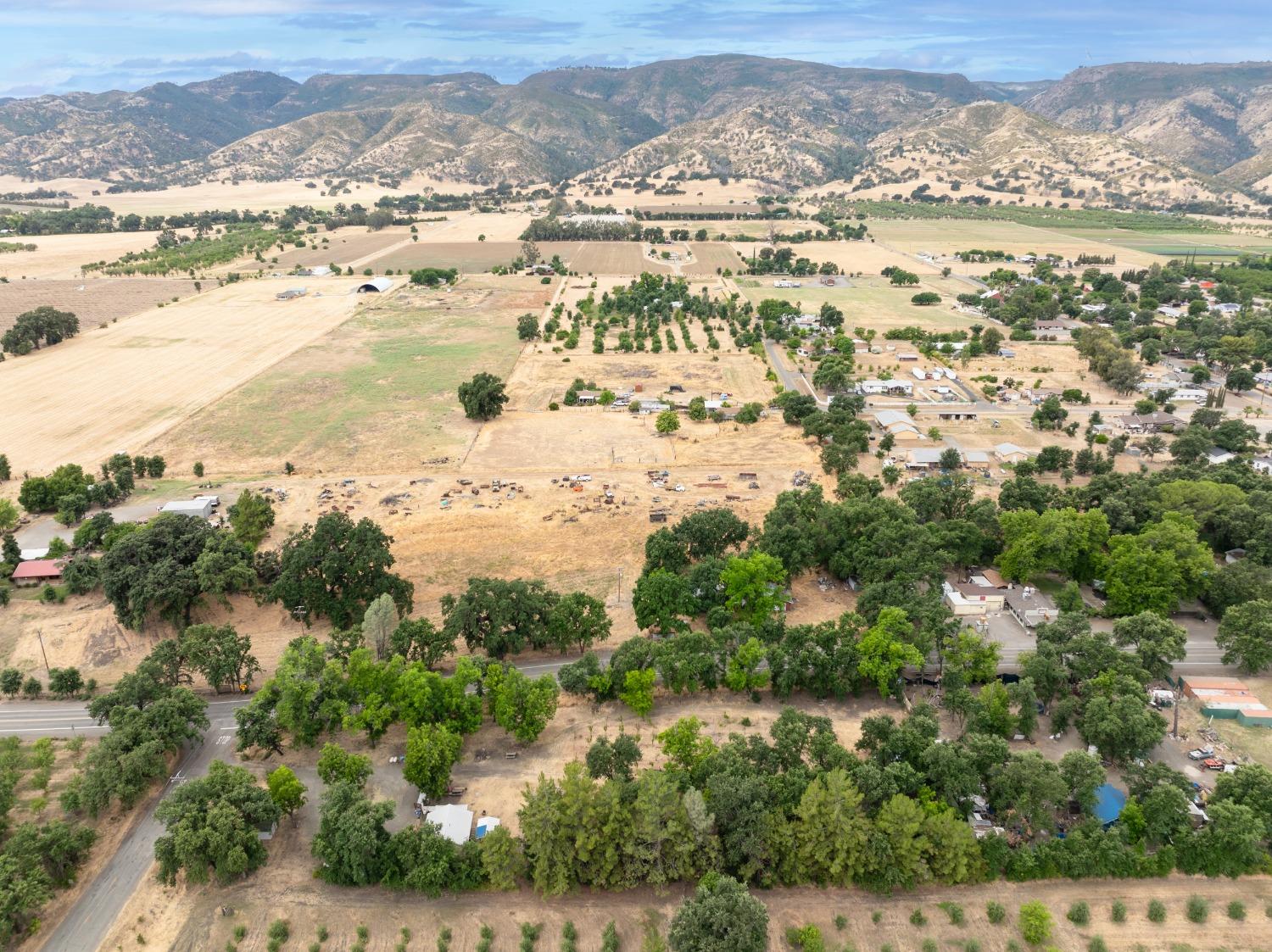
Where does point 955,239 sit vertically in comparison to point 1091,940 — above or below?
above

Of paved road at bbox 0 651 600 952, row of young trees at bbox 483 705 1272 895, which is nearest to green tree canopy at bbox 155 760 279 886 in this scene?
paved road at bbox 0 651 600 952

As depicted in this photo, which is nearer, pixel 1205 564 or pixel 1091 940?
pixel 1091 940

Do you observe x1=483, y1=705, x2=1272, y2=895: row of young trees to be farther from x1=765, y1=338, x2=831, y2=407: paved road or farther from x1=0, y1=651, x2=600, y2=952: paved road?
x1=765, y1=338, x2=831, y2=407: paved road

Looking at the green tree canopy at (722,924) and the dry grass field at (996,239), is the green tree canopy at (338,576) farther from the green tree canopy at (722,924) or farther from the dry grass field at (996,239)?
the dry grass field at (996,239)

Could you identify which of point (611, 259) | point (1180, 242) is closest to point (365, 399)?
point (611, 259)

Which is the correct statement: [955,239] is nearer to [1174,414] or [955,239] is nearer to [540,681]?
[1174,414]

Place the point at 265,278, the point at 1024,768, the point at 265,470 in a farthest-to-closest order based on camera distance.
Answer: the point at 265,278, the point at 265,470, the point at 1024,768

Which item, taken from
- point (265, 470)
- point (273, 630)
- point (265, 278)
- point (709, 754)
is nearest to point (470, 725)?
point (709, 754)
